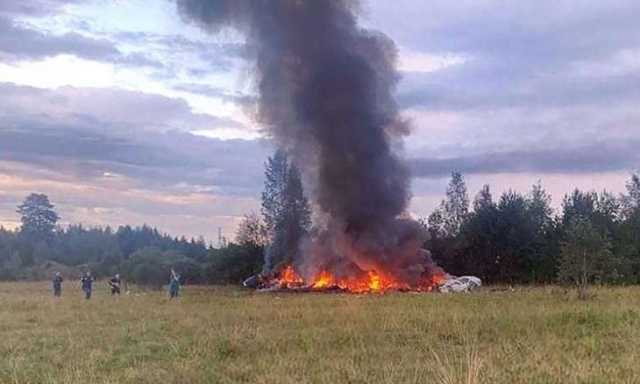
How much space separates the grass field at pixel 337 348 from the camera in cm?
1110

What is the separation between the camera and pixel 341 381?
10.8m

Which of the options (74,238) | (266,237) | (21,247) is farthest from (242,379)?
(74,238)

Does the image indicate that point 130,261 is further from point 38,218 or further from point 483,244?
point 38,218

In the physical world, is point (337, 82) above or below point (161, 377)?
above

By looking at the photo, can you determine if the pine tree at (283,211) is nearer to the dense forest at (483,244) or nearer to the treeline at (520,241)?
the dense forest at (483,244)

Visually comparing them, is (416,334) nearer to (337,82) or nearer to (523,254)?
(337,82)

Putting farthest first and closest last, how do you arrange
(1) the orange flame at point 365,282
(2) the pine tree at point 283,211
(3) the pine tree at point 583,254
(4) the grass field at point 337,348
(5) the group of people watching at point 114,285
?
(2) the pine tree at point 283,211, (1) the orange flame at point 365,282, (3) the pine tree at point 583,254, (5) the group of people watching at point 114,285, (4) the grass field at point 337,348

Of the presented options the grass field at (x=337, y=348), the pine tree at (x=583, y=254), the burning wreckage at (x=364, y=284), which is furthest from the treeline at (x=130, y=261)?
the grass field at (x=337, y=348)

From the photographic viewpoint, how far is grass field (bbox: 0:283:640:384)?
11.1m

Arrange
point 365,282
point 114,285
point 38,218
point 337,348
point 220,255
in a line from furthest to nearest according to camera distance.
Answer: point 38,218 < point 220,255 < point 365,282 < point 114,285 < point 337,348

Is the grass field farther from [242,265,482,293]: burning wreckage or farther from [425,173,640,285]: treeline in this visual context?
[425,173,640,285]: treeline

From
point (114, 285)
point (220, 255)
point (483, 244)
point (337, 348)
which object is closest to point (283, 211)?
point (220, 255)

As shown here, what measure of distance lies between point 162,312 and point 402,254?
32.8 meters

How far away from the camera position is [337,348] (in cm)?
1493
